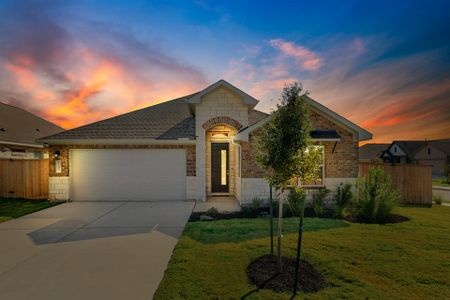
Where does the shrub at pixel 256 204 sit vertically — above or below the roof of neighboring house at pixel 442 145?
below

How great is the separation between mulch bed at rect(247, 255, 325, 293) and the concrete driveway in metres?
1.75

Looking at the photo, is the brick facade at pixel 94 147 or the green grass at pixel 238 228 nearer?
the green grass at pixel 238 228

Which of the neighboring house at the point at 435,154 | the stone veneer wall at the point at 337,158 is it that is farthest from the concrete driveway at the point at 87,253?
the neighboring house at the point at 435,154

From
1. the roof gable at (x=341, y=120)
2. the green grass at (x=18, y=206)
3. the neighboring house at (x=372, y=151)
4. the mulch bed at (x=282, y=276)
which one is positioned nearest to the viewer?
the mulch bed at (x=282, y=276)

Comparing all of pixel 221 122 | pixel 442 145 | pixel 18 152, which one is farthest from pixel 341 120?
pixel 442 145

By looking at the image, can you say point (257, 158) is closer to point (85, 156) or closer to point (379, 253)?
point (379, 253)

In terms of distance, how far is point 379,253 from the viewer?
482cm

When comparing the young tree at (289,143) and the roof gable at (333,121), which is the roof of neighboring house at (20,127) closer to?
the roof gable at (333,121)

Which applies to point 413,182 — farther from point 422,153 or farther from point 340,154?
point 422,153

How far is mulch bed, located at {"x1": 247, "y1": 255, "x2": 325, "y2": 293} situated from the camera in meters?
3.52

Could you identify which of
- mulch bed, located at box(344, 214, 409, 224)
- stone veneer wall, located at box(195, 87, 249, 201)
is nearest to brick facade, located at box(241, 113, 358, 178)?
stone veneer wall, located at box(195, 87, 249, 201)

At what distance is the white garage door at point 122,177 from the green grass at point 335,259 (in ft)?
14.2

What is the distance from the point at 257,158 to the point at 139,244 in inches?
148

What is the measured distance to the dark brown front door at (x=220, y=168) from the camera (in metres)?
11.8
